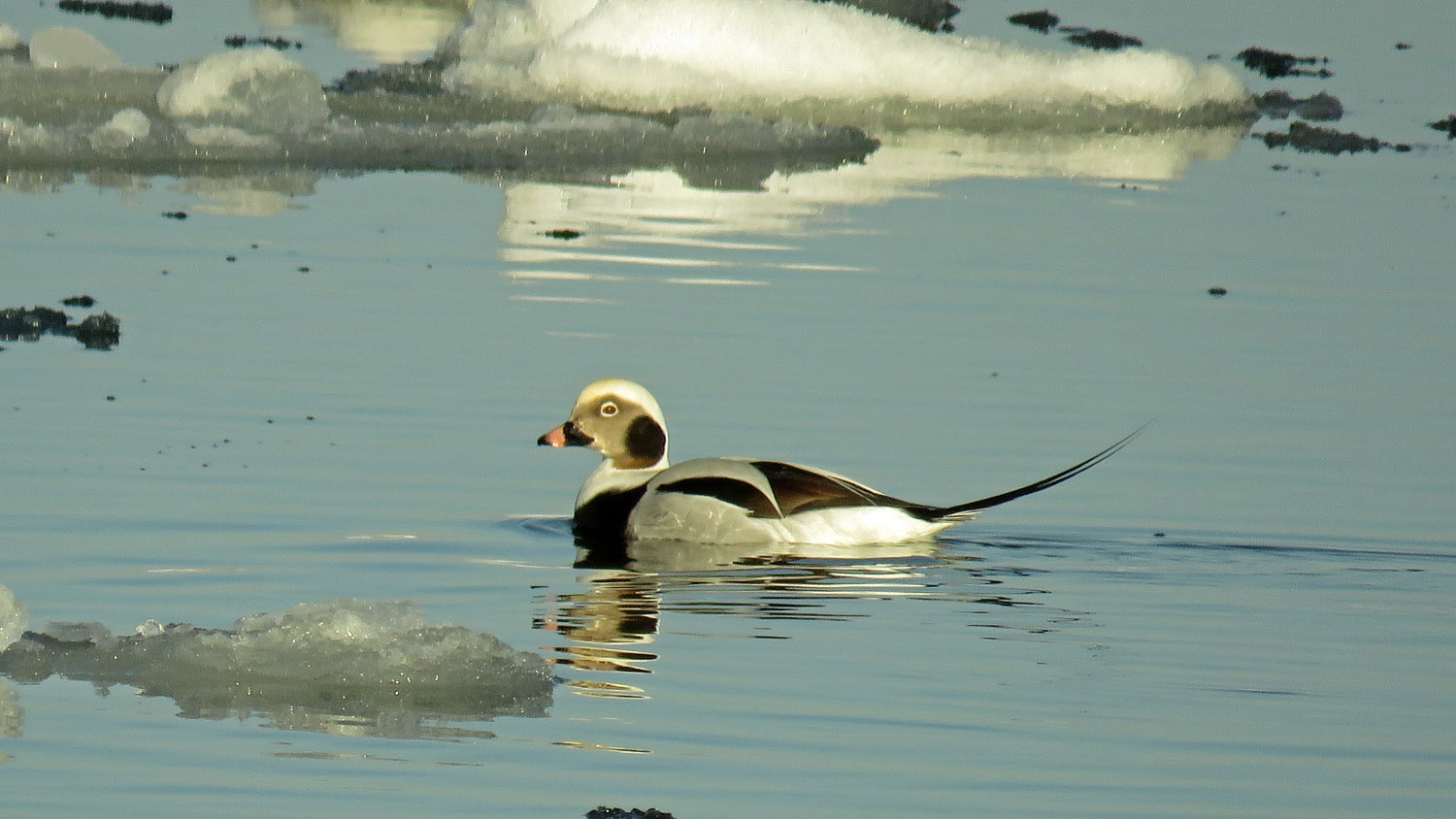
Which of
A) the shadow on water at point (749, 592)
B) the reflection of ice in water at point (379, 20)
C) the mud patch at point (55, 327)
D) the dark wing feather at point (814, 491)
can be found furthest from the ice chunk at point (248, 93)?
the dark wing feather at point (814, 491)

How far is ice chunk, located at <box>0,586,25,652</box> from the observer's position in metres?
6.04

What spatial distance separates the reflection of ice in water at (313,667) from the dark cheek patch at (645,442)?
342cm

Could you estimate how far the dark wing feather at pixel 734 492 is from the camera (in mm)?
8695

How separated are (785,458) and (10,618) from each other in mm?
4068

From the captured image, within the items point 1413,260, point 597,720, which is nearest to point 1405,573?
point 597,720

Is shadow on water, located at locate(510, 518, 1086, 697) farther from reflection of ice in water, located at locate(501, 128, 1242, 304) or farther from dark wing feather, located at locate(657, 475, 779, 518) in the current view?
reflection of ice in water, located at locate(501, 128, 1242, 304)

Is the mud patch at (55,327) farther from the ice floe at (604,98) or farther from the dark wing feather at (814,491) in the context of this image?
the ice floe at (604,98)

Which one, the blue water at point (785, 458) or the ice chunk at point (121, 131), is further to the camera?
the ice chunk at point (121, 131)

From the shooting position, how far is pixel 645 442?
9.64 m

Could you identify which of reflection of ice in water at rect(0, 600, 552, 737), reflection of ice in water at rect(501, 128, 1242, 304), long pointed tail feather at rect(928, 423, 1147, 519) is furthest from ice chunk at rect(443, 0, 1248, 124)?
reflection of ice in water at rect(0, 600, 552, 737)

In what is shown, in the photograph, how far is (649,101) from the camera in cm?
1923

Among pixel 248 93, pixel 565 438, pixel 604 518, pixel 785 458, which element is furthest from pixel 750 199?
pixel 604 518

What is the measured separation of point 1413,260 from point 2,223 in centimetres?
789

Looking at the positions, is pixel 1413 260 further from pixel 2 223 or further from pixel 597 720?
pixel 597 720
